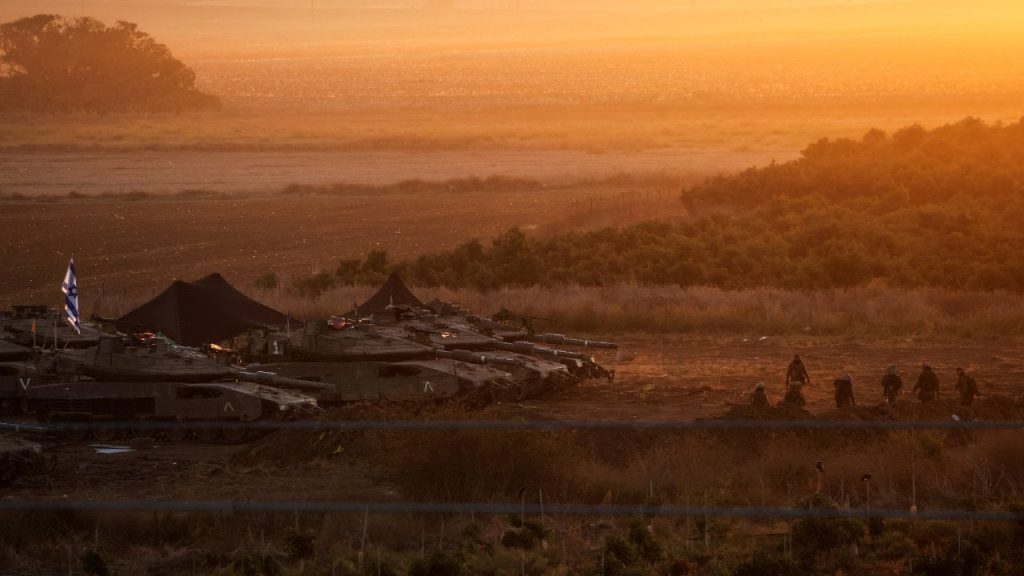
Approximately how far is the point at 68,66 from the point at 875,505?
296 ft

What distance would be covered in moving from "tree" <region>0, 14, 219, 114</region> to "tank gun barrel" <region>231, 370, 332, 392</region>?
250ft

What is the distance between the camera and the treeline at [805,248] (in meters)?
43.6

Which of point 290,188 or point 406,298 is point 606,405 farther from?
point 290,188

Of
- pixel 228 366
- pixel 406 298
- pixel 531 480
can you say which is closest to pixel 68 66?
pixel 406 298

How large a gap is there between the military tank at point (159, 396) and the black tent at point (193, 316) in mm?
3432

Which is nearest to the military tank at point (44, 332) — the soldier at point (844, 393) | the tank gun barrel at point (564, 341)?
the tank gun barrel at point (564, 341)

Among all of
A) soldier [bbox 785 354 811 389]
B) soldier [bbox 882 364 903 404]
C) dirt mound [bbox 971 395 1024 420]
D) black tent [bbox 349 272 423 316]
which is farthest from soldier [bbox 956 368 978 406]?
black tent [bbox 349 272 423 316]

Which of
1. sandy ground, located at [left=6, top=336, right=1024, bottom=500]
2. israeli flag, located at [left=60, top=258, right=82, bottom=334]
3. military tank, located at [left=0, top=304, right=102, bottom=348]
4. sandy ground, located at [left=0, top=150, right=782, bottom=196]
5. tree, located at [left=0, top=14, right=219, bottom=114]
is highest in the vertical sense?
tree, located at [left=0, top=14, right=219, bottom=114]

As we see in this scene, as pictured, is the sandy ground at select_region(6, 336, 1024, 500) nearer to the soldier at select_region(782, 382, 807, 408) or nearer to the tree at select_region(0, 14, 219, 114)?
the soldier at select_region(782, 382, 807, 408)

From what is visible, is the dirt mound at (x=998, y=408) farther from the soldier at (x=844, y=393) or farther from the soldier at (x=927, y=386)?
the soldier at (x=844, y=393)

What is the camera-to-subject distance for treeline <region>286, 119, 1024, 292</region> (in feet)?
143

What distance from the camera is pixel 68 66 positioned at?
104188 mm

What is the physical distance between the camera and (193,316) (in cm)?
3138

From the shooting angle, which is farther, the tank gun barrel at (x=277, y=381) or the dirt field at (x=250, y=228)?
the dirt field at (x=250, y=228)
